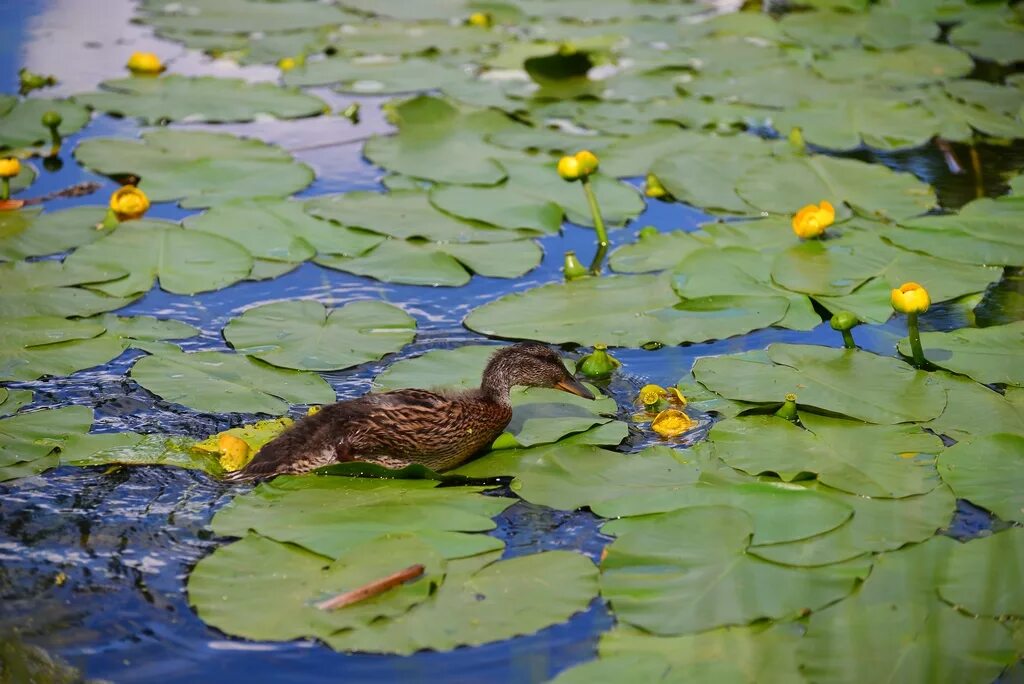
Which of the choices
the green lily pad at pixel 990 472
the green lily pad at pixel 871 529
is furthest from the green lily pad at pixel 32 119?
the green lily pad at pixel 990 472

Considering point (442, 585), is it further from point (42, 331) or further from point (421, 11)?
point (421, 11)

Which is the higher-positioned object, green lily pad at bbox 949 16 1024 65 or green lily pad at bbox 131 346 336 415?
green lily pad at bbox 949 16 1024 65

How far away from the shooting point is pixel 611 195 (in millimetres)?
7598

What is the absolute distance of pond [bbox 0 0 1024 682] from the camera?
393 cm

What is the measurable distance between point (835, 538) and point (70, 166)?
19.6ft

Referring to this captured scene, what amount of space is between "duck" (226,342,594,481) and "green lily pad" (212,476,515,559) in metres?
0.10

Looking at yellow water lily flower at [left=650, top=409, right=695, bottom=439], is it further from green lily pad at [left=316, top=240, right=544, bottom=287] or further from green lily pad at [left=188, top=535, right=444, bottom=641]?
green lily pad at [left=316, top=240, right=544, bottom=287]

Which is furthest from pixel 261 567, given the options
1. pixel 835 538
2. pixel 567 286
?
pixel 567 286

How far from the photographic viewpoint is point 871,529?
A: 14.3 feet

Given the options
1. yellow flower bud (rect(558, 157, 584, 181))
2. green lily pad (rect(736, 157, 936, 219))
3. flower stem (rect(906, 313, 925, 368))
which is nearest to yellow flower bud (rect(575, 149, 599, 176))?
yellow flower bud (rect(558, 157, 584, 181))

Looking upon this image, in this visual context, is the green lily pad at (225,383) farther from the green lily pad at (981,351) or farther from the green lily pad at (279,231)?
the green lily pad at (981,351)

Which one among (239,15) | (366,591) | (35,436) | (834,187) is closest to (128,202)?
(35,436)

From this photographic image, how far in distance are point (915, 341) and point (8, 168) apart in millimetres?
5271

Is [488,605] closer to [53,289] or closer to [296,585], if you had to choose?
[296,585]
